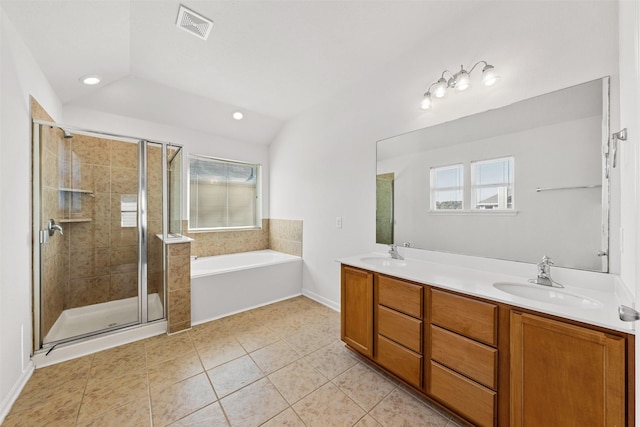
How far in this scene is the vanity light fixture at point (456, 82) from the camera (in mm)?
1748

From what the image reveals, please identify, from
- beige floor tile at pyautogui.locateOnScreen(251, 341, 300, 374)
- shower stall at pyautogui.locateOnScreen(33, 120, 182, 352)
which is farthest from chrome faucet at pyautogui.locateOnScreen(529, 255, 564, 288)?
Result: shower stall at pyautogui.locateOnScreen(33, 120, 182, 352)

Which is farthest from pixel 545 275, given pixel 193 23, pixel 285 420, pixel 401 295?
pixel 193 23

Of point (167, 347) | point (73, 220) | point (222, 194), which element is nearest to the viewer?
point (167, 347)

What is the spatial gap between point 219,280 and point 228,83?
90.0 inches

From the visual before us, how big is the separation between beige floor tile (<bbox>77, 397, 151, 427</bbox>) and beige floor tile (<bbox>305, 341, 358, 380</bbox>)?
3.67ft

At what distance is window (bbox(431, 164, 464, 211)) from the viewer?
1.97 meters

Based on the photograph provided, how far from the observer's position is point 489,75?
1.74 m

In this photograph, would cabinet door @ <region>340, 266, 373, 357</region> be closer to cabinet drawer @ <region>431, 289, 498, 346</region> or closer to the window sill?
cabinet drawer @ <region>431, 289, 498, 346</region>

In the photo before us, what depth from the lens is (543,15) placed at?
1554 mm

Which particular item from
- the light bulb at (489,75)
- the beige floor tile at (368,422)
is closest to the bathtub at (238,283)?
the beige floor tile at (368,422)

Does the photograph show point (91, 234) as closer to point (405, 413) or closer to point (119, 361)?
point (119, 361)

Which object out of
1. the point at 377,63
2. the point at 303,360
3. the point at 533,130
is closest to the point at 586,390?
the point at 533,130

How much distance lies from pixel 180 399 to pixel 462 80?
299 centimetres

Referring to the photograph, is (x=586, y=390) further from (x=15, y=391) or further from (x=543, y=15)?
(x=15, y=391)
